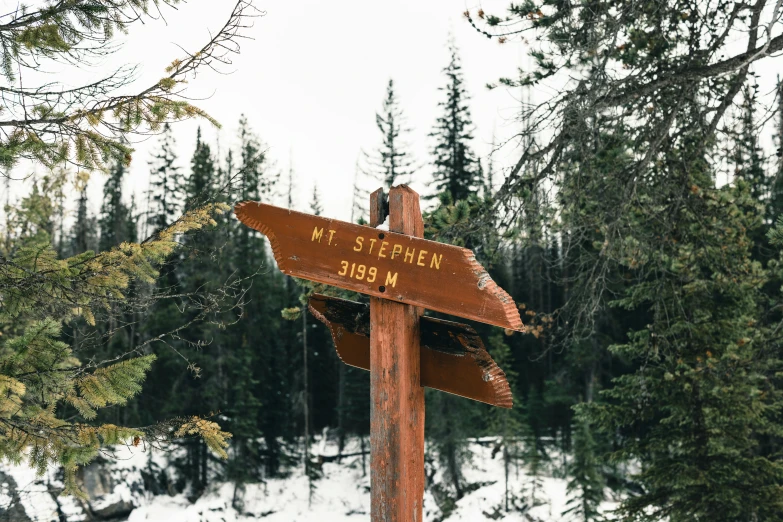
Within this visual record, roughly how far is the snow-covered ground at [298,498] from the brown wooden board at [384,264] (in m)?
19.6

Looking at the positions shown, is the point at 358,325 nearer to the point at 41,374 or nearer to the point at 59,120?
the point at 41,374

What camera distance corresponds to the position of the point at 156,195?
107 ft

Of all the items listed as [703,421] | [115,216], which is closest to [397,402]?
[703,421]

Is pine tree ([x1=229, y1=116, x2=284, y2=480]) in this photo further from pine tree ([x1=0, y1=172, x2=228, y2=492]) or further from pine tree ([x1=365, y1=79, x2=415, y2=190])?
pine tree ([x1=0, y1=172, x2=228, y2=492])

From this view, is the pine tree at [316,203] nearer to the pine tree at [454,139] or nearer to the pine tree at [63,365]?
the pine tree at [454,139]

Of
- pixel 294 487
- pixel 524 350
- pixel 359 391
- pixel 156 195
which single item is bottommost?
pixel 294 487

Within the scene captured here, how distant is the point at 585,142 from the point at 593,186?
46cm

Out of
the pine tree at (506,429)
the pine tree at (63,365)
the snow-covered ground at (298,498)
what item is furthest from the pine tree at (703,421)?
the pine tree at (506,429)

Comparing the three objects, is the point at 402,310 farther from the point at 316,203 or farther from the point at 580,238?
the point at 316,203

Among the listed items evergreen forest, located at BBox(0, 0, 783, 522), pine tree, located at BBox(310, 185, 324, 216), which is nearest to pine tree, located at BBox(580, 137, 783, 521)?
evergreen forest, located at BBox(0, 0, 783, 522)

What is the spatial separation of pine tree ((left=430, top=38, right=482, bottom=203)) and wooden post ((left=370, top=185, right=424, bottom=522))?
20.2m

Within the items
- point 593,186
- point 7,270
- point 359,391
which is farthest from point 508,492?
point 7,270

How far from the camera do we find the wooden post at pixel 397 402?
2.44 m

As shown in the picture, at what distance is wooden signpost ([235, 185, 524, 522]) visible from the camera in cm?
240
